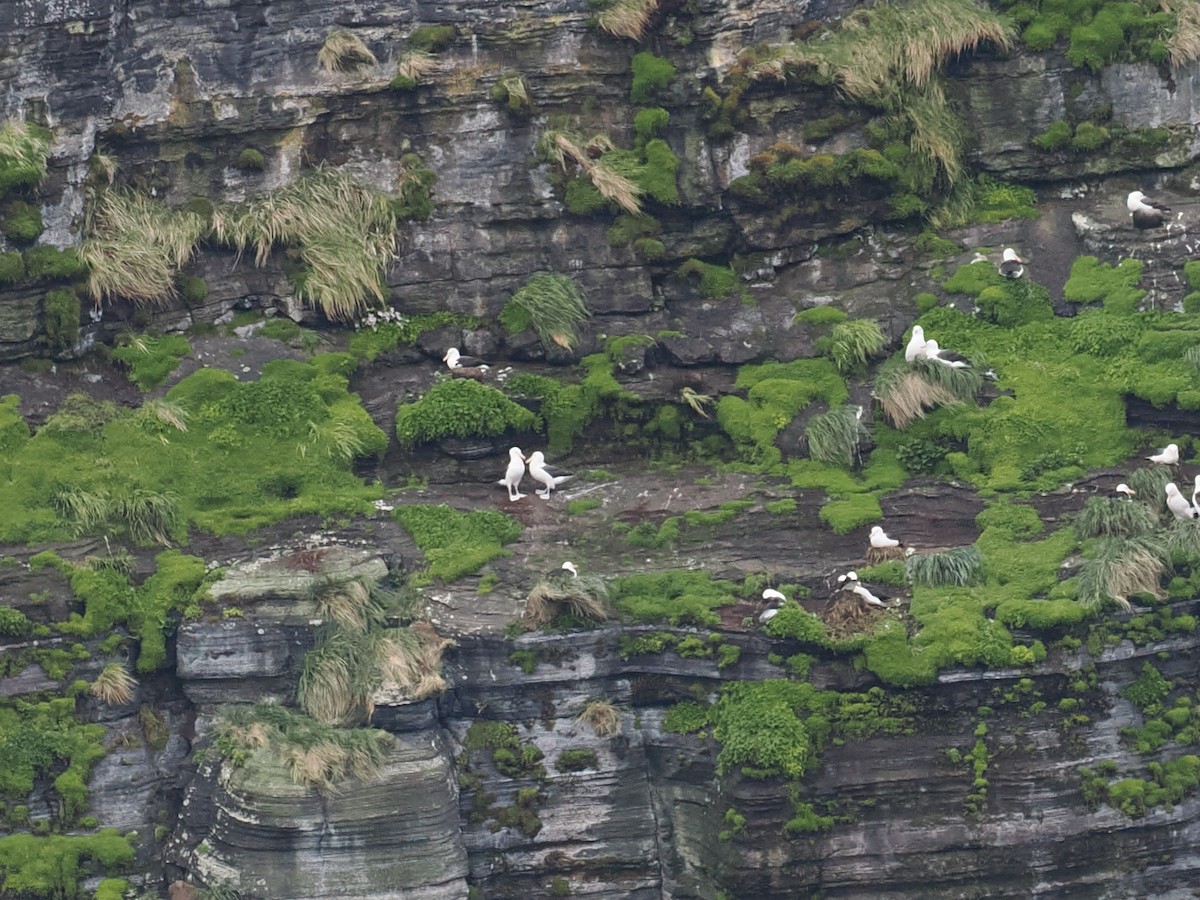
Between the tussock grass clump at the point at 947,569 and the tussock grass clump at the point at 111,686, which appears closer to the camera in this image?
the tussock grass clump at the point at 111,686

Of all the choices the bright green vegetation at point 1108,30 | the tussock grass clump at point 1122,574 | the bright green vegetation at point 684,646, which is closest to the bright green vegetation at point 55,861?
the bright green vegetation at point 684,646

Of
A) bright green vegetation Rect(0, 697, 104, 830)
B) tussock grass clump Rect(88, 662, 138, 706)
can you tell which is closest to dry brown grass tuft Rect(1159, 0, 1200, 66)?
tussock grass clump Rect(88, 662, 138, 706)

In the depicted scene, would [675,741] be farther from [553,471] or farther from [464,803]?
[553,471]

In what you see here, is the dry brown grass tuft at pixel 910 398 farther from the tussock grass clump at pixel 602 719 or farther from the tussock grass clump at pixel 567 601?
the tussock grass clump at pixel 602 719

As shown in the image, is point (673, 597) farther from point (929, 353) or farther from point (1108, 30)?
point (1108, 30)

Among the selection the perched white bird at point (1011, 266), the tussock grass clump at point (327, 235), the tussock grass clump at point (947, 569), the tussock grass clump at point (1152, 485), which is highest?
the tussock grass clump at point (327, 235)

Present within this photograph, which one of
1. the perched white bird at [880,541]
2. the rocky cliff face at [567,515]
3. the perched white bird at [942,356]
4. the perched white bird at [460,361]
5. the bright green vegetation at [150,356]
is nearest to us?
the rocky cliff face at [567,515]

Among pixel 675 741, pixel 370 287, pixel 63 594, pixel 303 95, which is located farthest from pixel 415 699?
pixel 303 95
